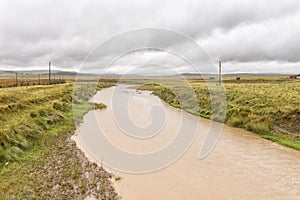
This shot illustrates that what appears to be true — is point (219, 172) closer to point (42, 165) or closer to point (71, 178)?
point (71, 178)

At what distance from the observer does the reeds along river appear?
28.0 feet

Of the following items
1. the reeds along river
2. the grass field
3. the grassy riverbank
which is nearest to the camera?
the grassy riverbank

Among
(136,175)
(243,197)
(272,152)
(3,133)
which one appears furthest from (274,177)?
(3,133)

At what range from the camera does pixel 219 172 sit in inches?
407

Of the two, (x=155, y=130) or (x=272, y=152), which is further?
(x=155, y=130)

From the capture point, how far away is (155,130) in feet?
58.9

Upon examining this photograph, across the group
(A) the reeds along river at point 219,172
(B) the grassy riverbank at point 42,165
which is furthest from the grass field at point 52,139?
(A) the reeds along river at point 219,172

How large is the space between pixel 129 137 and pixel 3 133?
22.1 ft

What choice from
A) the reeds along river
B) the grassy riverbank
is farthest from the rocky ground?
the reeds along river

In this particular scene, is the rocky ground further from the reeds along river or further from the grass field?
the reeds along river

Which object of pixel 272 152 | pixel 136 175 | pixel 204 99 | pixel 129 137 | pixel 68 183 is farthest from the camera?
pixel 204 99

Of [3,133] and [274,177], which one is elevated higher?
[3,133]

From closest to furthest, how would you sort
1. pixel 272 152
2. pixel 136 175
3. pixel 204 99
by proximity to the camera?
pixel 136 175, pixel 272 152, pixel 204 99

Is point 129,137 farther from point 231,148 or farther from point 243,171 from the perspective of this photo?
point 243,171
